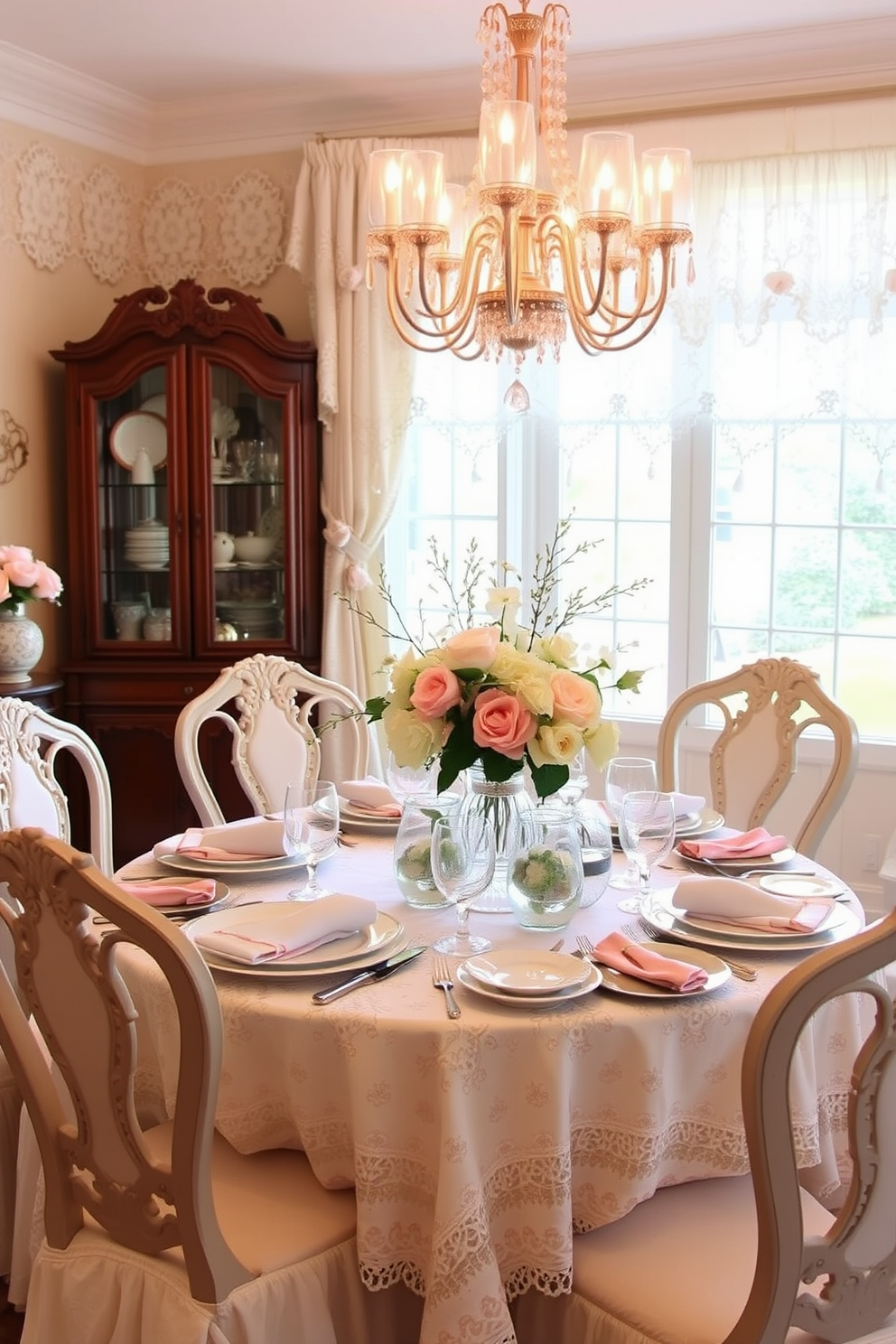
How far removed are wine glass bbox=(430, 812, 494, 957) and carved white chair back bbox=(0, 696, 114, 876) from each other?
1010 millimetres

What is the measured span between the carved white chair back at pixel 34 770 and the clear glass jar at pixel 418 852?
0.82 metres

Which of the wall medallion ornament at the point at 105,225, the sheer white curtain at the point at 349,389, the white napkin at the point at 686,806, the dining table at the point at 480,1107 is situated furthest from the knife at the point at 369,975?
the wall medallion ornament at the point at 105,225

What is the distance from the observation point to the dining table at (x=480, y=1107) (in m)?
1.62

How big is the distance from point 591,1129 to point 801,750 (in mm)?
2639

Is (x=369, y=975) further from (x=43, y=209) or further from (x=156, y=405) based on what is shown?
(x=43, y=209)

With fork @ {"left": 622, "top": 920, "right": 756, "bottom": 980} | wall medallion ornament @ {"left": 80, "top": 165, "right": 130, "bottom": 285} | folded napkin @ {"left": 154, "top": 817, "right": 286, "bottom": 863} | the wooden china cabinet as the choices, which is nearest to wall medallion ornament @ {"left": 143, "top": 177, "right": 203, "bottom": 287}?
wall medallion ornament @ {"left": 80, "top": 165, "right": 130, "bottom": 285}

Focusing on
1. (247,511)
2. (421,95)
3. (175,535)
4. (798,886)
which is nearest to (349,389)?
(247,511)

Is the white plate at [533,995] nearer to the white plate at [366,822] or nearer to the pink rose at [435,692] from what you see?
the pink rose at [435,692]

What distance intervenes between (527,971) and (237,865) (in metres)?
0.71

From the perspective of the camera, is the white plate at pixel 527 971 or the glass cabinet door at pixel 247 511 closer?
the white plate at pixel 527 971

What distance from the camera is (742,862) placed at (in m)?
2.35

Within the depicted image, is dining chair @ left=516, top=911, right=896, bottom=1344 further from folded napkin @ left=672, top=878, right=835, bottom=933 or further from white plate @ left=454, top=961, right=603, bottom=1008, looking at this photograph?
folded napkin @ left=672, top=878, right=835, bottom=933

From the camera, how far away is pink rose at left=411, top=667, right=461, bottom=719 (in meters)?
2.00

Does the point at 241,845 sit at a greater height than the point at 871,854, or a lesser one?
greater
